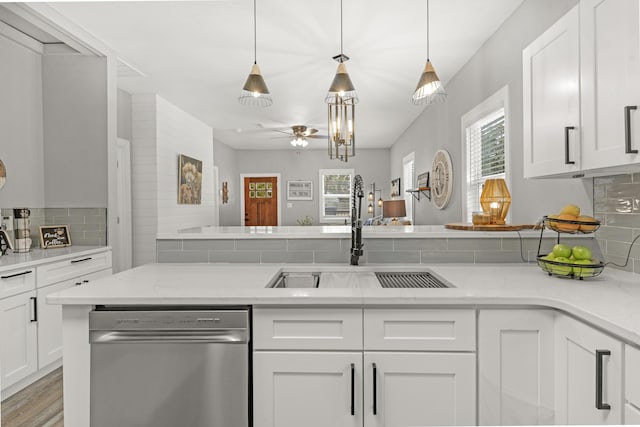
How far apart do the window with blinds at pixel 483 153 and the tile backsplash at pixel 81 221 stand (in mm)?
3433

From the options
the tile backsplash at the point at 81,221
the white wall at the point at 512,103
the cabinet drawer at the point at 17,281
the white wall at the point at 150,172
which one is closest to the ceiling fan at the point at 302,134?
the white wall at the point at 150,172

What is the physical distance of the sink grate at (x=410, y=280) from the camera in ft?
5.63

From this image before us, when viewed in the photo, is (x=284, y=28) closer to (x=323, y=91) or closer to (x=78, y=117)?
(x=323, y=91)

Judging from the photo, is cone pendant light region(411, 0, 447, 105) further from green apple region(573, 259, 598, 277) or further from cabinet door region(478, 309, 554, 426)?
cabinet door region(478, 309, 554, 426)

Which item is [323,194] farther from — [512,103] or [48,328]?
[48,328]

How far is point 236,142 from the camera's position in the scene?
27.2ft

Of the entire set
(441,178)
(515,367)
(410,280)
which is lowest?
(515,367)

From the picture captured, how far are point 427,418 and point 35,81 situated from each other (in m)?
3.97

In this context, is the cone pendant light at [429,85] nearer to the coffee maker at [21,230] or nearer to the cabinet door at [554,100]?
the cabinet door at [554,100]

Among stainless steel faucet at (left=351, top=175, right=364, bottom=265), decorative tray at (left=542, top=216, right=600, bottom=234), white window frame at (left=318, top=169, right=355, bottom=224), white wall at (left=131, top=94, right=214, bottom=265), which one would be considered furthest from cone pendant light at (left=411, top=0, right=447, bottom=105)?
white window frame at (left=318, top=169, right=355, bottom=224)

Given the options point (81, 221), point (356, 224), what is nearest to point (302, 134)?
point (81, 221)

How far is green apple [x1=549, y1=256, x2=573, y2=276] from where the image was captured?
1574 millimetres

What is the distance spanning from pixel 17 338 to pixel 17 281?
36 cm

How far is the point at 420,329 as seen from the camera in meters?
1.36
